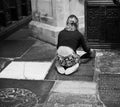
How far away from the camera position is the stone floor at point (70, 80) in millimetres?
4325

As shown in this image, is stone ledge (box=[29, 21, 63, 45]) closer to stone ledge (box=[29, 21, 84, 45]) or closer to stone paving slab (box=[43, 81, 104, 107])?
stone ledge (box=[29, 21, 84, 45])

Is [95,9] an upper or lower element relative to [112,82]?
upper

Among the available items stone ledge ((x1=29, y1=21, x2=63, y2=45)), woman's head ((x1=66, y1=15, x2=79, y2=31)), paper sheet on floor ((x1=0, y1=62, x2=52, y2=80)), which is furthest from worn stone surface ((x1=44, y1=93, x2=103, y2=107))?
stone ledge ((x1=29, y1=21, x2=63, y2=45))

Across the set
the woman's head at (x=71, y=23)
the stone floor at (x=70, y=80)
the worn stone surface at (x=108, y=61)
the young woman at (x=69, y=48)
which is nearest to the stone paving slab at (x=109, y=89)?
the stone floor at (x=70, y=80)

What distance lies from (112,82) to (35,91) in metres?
1.54

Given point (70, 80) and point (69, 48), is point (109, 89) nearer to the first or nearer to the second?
point (70, 80)

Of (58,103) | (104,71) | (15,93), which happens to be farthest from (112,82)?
(15,93)

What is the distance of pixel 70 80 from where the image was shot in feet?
16.9

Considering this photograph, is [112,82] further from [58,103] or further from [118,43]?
[118,43]

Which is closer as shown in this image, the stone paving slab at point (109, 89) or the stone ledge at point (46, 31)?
the stone paving slab at point (109, 89)

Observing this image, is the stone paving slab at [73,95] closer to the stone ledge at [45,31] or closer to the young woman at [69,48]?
the young woman at [69,48]

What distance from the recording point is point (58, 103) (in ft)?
14.1

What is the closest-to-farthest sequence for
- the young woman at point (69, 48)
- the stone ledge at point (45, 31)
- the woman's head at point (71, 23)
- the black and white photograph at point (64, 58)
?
the black and white photograph at point (64, 58) → the young woman at point (69, 48) → the woman's head at point (71, 23) → the stone ledge at point (45, 31)

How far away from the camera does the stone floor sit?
433cm
